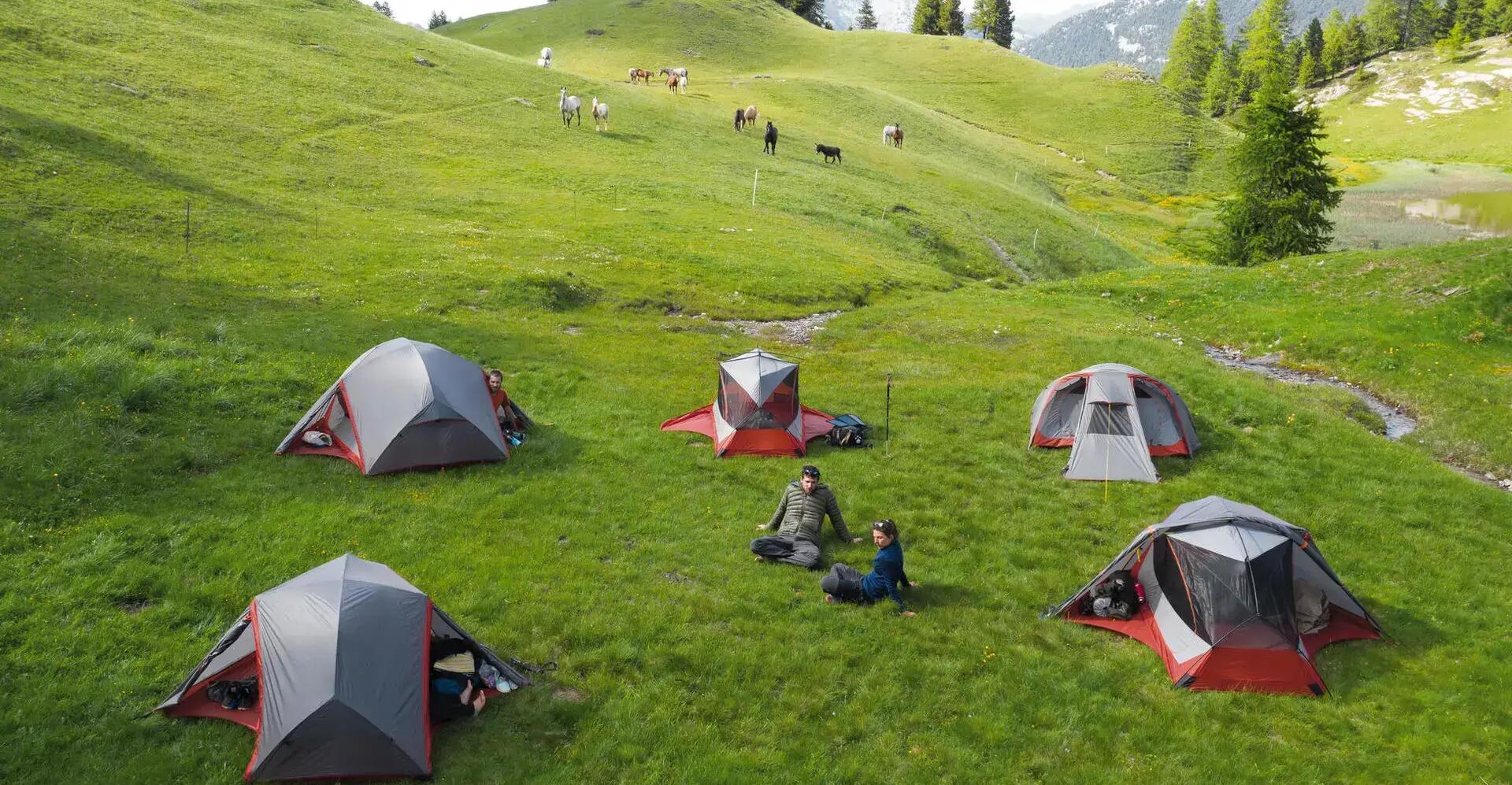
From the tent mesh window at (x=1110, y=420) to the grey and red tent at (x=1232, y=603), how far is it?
17.9ft

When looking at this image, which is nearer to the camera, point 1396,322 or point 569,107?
point 1396,322

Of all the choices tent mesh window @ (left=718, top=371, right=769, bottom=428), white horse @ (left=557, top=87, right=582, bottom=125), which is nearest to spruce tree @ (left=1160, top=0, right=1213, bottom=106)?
white horse @ (left=557, top=87, right=582, bottom=125)

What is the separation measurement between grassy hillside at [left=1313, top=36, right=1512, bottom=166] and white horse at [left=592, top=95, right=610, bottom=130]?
4108 inches

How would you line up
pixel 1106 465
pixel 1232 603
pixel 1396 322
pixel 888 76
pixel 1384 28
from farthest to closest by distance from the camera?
pixel 1384 28 < pixel 888 76 < pixel 1396 322 < pixel 1106 465 < pixel 1232 603

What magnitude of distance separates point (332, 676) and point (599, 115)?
169 feet

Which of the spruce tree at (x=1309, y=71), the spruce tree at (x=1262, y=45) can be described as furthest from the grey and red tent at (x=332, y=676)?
the spruce tree at (x=1309, y=71)

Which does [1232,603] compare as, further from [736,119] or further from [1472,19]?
[1472,19]

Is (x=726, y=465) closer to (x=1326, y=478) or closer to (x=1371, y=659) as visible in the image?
(x=1371, y=659)

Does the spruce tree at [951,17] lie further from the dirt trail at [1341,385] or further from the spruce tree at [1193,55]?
the dirt trail at [1341,385]

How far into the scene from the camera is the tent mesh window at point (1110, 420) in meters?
18.2

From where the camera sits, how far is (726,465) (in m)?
17.8

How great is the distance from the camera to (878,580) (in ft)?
41.5

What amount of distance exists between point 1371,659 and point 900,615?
6.97 meters

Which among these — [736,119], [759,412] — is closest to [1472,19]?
[736,119]
